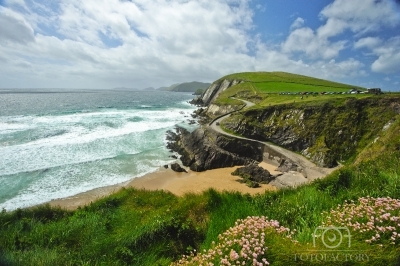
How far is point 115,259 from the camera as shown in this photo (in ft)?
19.6

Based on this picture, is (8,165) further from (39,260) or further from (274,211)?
(274,211)

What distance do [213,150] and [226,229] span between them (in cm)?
2605

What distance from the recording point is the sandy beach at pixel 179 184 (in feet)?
71.6

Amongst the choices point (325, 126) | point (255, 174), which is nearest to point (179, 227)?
point (255, 174)

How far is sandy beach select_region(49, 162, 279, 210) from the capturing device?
71.6 feet

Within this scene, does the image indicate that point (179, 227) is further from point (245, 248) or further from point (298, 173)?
point (298, 173)

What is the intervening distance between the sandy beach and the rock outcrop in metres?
1.47

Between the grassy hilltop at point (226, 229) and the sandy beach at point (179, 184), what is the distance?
38.0ft

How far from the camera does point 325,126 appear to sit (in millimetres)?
34562

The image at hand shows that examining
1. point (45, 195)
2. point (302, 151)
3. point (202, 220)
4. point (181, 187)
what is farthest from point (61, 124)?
point (202, 220)

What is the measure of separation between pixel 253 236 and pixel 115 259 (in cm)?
368

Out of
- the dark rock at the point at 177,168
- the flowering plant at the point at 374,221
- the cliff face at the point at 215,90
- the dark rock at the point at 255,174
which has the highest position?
the cliff face at the point at 215,90

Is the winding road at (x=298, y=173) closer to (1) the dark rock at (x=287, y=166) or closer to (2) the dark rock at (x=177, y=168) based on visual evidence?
(1) the dark rock at (x=287, y=166)

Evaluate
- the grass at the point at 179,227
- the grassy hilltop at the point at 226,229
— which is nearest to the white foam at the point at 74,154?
the grassy hilltop at the point at 226,229
